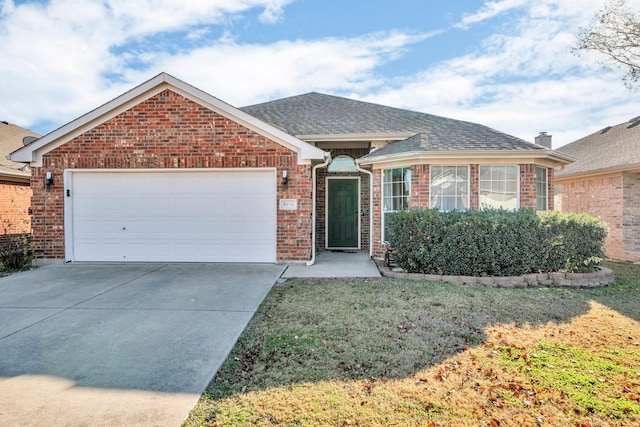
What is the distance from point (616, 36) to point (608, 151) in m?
3.88

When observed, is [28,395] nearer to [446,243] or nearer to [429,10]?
[446,243]

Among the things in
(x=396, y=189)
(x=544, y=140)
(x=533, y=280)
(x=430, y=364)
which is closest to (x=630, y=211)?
(x=544, y=140)

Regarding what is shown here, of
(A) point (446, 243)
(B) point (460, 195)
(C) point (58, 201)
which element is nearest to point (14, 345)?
(C) point (58, 201)

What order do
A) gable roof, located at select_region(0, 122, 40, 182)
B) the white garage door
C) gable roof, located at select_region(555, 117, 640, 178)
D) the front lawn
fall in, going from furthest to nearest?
gable roof, located at select_region(0, 122, 40, 182)
gable roof, located at select_region(555, 117, 640, 178)
the white garage door
the front lawn

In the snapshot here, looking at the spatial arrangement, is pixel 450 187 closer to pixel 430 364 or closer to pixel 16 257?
pixel 430 364

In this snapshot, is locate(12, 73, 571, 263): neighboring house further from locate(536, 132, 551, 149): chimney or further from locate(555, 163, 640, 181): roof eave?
locate(536, 132, 551, 149): chimney

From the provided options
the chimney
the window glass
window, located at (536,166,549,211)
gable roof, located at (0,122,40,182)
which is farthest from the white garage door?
the chimney

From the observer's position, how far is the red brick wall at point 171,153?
8.27 m

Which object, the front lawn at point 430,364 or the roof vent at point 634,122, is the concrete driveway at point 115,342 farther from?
the roof vent at point 634,122

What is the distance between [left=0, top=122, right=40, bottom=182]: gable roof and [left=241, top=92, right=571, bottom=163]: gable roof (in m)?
7.83

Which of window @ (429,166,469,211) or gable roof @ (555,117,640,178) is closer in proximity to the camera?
window @ (429,166,469,211)

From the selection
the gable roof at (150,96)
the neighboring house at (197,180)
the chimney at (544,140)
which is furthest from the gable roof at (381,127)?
the chimney at (544,140)

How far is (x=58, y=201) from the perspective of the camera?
8461mm

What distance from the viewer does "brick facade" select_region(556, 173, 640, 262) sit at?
34.8ft
